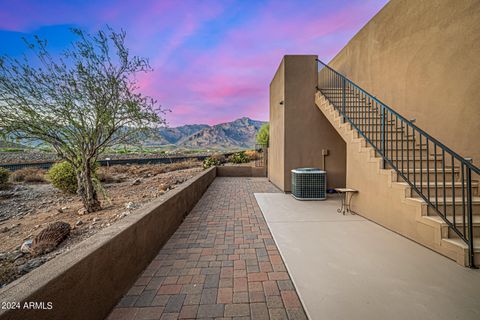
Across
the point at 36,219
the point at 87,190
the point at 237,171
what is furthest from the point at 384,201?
the point at 237,171

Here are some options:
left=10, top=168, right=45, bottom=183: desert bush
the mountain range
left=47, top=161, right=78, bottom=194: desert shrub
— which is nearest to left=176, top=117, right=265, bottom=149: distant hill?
the mountain range

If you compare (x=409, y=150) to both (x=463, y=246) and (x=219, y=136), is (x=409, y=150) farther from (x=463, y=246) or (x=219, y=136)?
(x=219, y=136)

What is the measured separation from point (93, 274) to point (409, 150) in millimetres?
5491

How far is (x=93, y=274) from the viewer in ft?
4.90

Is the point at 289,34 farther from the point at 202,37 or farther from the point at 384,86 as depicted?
the point at 384,86

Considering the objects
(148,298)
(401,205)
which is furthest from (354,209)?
(148,298)

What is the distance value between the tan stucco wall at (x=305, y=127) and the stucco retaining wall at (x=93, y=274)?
475 cm

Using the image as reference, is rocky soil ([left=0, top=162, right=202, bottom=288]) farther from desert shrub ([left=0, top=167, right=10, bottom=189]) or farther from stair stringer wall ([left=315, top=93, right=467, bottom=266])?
stair stringer wall ([left=315, top=93, right=467, bottom=266])

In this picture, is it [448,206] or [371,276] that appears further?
[448,206]

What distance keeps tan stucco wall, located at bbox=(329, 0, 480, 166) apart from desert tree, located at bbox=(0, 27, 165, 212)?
5.87m

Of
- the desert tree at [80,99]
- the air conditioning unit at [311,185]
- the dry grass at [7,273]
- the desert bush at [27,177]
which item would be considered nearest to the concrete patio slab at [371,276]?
the air conditioning unit at [311,185]

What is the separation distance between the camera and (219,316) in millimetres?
1601

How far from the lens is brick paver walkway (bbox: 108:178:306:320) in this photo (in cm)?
165

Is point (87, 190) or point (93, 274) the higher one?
point (87, 190)
